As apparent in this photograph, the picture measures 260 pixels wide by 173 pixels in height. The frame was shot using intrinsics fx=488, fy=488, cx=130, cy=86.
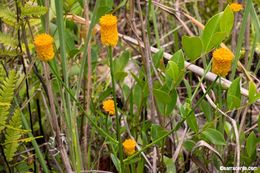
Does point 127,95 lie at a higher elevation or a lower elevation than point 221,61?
lower

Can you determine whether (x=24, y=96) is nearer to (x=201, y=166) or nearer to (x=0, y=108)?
(x=0, y=108)

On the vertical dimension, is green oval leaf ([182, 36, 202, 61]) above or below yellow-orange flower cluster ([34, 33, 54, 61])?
below

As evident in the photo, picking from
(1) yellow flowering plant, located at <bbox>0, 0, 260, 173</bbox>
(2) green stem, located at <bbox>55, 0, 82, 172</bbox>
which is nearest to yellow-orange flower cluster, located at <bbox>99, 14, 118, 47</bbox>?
(1) yellow flowering plant, located at <bbox>0, 0, 260, 173</bbox>

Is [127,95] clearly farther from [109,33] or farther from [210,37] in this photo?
[109,33]

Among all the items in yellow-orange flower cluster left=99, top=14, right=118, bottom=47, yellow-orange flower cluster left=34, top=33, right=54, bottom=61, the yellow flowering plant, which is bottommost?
the yellow flowering plant

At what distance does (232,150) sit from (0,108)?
536 mm

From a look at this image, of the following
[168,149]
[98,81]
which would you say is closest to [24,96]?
[98,81]

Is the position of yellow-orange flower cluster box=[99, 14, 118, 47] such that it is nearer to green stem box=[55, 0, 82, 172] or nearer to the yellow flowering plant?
the yellow flowering plant

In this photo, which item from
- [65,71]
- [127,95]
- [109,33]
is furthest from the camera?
[127,95]

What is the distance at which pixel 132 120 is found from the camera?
1.14 meters

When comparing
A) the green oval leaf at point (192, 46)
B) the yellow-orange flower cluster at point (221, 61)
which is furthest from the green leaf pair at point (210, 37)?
the yellow-orange flower cluster at point (221, 61)

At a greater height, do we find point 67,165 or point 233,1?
point 233,1

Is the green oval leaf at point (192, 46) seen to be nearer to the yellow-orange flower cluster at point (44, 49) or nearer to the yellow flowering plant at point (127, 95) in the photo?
the yellow flowering plant at point (127, 95)

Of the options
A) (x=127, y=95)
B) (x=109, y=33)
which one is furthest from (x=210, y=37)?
(x=127, y=95)
